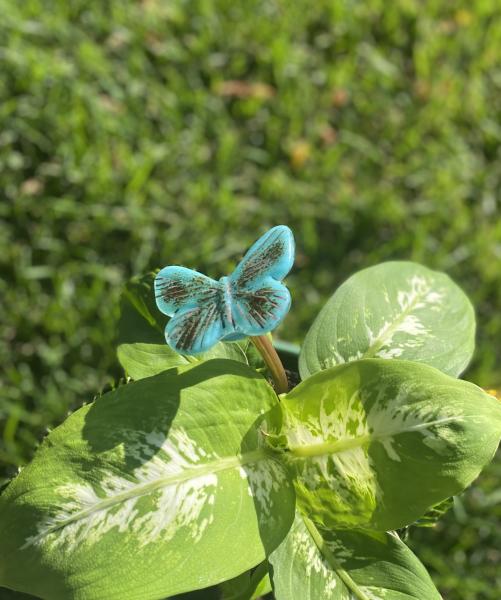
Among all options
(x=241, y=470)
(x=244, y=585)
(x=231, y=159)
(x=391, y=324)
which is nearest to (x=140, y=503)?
(x=241, y=470)

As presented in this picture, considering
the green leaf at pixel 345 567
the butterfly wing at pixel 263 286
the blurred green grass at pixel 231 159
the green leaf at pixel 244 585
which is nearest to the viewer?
the butterfly wing at pixel 263 286

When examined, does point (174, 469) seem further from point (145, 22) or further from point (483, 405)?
point (145, 22)

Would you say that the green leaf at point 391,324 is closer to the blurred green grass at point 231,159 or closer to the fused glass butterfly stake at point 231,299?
the fused glass butterfly stake at point 231,299

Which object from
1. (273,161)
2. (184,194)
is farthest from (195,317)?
(273,161)

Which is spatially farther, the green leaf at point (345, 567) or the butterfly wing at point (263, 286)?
the green leaf at point (345, 567)

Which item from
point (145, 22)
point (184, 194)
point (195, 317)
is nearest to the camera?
point (195, 317)

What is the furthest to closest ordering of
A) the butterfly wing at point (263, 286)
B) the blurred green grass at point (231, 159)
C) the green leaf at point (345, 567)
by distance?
1. the blurred green grass at point (231, 159)
2. the green leaf at point (345, 567)
3. the butterfly wing at point (263, 286)

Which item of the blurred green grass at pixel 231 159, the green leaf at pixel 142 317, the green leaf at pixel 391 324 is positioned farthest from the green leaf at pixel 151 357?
the blurred green grass at pixel 231 159
